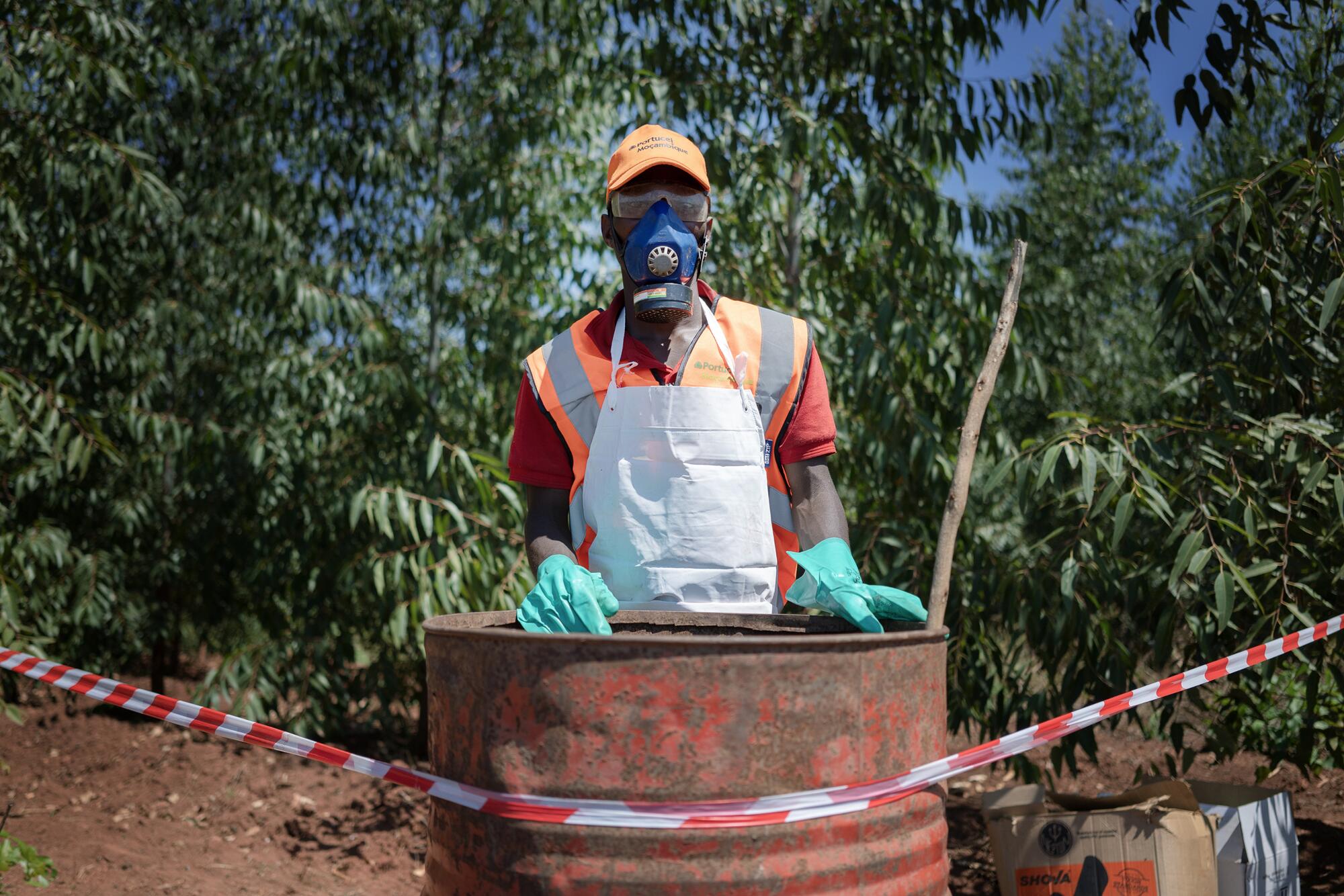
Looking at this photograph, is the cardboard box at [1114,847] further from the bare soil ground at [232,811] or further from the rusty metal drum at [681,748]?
the rusty metal drum at [681,748]

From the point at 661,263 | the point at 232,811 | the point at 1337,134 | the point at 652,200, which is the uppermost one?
the point at 1337,134

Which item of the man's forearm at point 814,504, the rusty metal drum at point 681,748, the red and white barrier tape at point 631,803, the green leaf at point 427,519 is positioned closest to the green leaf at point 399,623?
the green leaf at point 427,519

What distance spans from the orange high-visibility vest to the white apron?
83 millimetres

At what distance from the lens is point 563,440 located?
92.1 inches

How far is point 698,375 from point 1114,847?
1641 mm

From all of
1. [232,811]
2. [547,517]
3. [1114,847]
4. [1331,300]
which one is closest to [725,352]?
[547,517]

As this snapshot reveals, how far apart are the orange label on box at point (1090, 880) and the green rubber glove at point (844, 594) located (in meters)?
1.13

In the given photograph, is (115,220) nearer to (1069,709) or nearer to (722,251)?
(722,251)

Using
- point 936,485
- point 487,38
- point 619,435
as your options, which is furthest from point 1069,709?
point 487,38

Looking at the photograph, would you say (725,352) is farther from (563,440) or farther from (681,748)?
(681,748)

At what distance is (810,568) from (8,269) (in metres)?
4.04

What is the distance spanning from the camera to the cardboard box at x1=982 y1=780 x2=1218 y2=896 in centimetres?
265

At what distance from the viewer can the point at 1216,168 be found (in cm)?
932

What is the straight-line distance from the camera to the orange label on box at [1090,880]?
105 inches
